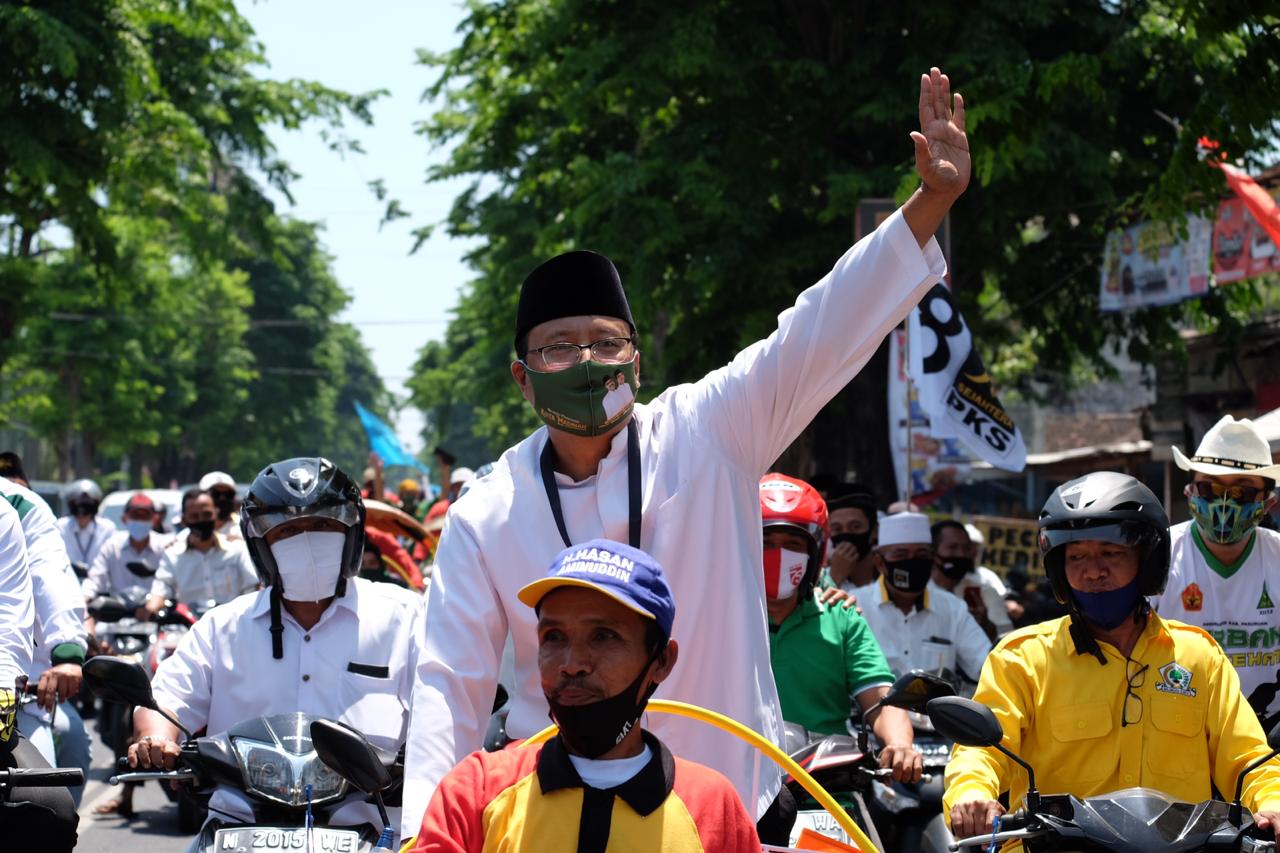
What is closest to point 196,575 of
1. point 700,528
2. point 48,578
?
point 48,578

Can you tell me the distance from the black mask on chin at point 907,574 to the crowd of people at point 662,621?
1.50 m

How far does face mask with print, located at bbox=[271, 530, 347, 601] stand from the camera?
20.8 feet

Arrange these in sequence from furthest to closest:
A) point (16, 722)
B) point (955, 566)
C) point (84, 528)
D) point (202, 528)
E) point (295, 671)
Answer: point (84, 528), point (202, 528), point (955, 566), point (16, 722), point (295, 671)

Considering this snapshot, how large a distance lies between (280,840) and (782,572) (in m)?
2.55

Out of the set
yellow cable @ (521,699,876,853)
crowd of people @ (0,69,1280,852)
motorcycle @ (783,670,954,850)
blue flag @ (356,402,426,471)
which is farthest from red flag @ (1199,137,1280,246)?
blue flag @ (356,402,426,471)

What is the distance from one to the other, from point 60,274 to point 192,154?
12.5 metres

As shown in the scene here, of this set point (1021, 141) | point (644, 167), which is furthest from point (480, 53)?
point (1021, 141)

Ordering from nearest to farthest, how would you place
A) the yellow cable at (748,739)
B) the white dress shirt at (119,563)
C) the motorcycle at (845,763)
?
the yellow cable at (748,739), the motorcycle at (845,763), the white dress shirt at (119,563)

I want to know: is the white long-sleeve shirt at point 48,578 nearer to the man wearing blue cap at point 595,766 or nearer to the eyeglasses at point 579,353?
the eyeglasses at point 579,353

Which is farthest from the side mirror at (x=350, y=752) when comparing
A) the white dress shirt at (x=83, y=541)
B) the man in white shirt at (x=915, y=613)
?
the white dress shirt at (x=83, y=541)

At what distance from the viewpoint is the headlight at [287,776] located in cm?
538

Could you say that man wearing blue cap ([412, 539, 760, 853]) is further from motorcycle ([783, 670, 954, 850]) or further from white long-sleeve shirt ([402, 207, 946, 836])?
motorcycle ([783, 670, 954, 850])

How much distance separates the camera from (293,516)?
6.47 metres

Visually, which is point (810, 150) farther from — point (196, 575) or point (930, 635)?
point (930, 635)
